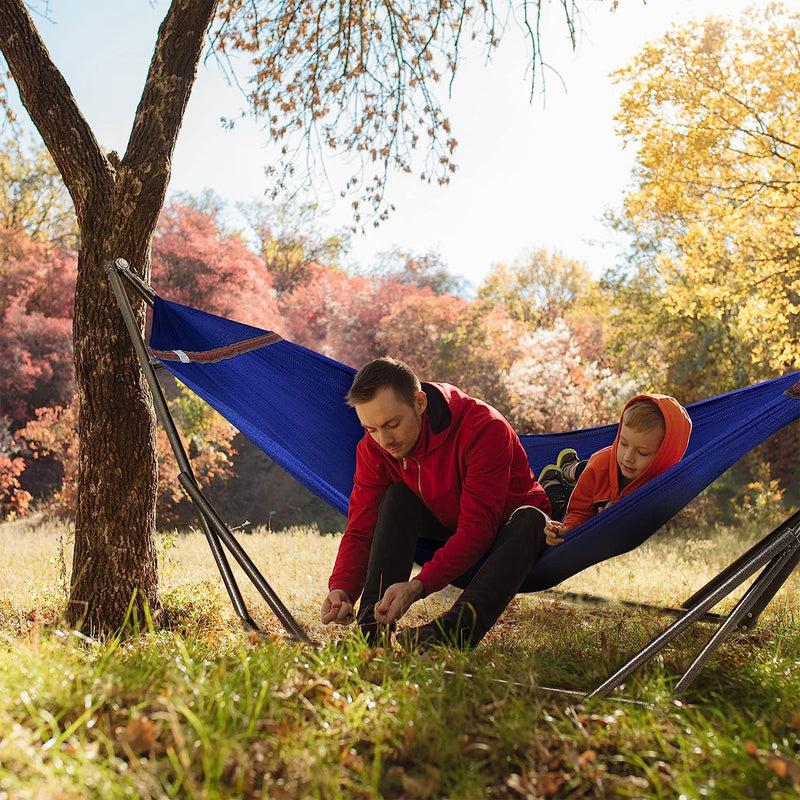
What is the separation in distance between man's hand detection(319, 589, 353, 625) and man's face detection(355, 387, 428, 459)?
40 centimetres

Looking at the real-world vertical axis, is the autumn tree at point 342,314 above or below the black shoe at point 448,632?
above

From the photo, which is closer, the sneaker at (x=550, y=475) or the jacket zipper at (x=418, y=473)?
the jacket zipper at (x=418, y=473)

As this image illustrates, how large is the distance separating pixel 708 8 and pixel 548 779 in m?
6.39

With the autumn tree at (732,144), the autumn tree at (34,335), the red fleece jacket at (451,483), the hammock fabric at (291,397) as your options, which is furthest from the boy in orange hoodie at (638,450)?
the autumn tree at (34,335)

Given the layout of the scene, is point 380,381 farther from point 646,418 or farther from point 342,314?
point 342,314

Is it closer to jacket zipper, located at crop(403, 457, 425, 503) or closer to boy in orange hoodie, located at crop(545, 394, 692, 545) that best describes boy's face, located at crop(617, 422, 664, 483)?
boy in orange hoodie, located at crop(545, 394, 692, 545)

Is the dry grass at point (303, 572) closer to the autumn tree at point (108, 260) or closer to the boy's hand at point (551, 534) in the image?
the autumn tree at point (108, 260)

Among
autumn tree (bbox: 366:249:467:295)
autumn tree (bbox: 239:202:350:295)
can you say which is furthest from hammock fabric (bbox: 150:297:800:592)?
autumn tree (bbox: 366:249:467:295)

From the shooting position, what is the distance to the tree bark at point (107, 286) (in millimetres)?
2701

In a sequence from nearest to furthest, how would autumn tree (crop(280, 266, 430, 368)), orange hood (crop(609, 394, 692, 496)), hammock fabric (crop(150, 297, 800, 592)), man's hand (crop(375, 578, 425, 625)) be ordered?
man's hand (crop(375, 578, 425, 625)) → orange hood (crop(609, 394, 692, 496)) → hammock fabric (crop(150, 297, 800, 592)) → autumn tree (crop(280, 266, 430, 368))

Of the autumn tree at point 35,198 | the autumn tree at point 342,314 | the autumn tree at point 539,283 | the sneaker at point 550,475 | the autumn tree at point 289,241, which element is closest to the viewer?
the sneaker at point 550,475

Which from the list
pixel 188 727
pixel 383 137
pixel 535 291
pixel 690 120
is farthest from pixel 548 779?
pixel 535 291

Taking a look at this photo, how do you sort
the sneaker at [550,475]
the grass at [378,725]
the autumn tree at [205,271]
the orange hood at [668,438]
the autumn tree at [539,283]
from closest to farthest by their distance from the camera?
the grass at [378,725] → the orange hood at [668,438] → the sneaker at [550,475] → the autumn tree at [205,271] → the autumn tree at [539,283]

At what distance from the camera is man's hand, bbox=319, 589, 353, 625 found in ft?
6.61
